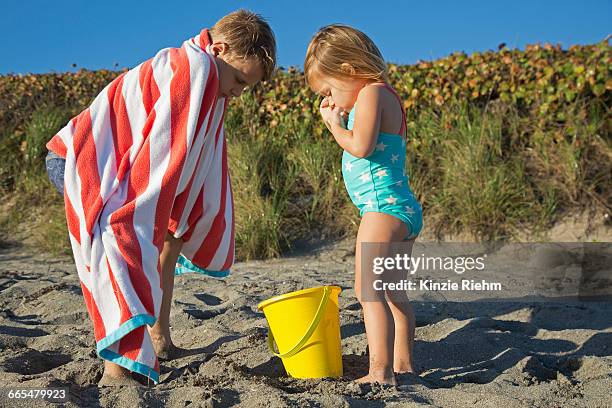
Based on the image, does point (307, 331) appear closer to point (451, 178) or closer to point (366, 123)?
point (366, 123)

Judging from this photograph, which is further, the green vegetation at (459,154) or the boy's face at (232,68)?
the green vegetation at (459,154)

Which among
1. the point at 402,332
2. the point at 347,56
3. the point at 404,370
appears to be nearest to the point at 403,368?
the point at 404,370

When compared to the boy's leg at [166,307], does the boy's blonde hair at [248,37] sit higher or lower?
higher

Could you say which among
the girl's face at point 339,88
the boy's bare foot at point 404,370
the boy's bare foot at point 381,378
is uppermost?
the girl's face at point 339,88

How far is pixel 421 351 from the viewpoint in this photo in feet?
10.8

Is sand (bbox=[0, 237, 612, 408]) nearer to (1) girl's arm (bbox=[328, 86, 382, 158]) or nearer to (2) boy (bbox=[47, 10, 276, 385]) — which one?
(2) boy (bbox=[47, 10, 276, 385])

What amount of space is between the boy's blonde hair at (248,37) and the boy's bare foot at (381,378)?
4.67ft

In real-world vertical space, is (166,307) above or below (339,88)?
below

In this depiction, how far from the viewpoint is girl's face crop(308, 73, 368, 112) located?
2965 millimetres

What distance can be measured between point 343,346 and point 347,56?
4.69 feet

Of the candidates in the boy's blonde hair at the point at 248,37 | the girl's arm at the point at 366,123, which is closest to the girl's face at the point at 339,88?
the girl's arm at the point at 366,123

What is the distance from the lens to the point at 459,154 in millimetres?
6449

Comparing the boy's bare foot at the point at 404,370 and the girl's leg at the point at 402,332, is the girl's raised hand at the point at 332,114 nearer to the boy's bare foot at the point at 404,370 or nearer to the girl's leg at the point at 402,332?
the girl's leg at the point at 402,332

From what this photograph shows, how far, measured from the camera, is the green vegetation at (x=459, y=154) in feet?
20.6
